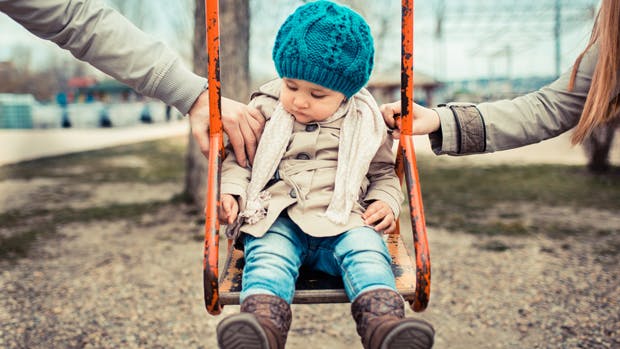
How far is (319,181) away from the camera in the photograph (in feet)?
6.22

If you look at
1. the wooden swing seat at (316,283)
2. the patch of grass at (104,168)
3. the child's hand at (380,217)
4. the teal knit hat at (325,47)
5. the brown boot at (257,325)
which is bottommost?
the patch of grass at (104,168)

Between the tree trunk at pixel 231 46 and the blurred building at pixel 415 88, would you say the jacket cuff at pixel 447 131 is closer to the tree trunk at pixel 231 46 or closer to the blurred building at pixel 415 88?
the tree trunk at pixel 231 46

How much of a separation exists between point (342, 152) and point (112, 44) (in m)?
0.78

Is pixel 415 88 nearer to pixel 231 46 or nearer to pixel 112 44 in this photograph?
pixel 231 46

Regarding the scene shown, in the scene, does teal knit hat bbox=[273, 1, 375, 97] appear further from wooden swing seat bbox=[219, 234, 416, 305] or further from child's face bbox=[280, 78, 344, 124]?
wooden swing seat bbox=[219, 234, 416, 305]

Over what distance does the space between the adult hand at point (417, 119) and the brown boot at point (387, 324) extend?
56 centimetres

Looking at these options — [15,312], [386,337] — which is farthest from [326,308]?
[386,337]

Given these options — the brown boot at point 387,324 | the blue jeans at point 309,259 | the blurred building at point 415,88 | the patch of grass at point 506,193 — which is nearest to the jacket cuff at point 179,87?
the blue jeans at point 309,259

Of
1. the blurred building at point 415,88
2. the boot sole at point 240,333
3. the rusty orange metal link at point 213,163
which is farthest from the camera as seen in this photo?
the blurred building at point 415,88

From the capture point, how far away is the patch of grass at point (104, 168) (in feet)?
26.9

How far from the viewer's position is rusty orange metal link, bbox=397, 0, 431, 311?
1.55 meters

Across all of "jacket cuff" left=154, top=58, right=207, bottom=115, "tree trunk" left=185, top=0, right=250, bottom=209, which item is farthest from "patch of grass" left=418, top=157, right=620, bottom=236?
"jacket cuff" left=154, top=58, right=207, bottom=115

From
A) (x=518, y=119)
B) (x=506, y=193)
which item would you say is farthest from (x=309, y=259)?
(x=506, y=193)

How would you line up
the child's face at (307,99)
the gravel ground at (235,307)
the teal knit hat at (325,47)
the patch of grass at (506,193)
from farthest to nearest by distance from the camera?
the patch of grass at (506,193) < the gravel ground at (235,307) < the child's face at (307,99) < the teal knit hat at (325,47)
